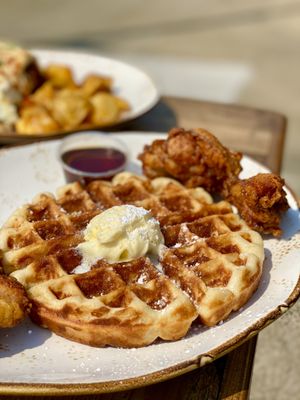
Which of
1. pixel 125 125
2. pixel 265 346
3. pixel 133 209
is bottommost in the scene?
pixel 265 346

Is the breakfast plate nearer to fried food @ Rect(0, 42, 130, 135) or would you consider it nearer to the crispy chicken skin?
fried food @ Rect(0, 42, 130, 135)

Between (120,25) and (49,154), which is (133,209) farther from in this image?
(120,25)

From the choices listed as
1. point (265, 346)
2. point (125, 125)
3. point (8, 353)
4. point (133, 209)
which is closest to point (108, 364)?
point (8, 353)

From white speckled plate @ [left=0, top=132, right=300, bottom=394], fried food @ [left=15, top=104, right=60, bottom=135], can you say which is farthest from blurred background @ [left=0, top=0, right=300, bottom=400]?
white speckled plate @ [left=0, top=132, right=300, bottom=394]

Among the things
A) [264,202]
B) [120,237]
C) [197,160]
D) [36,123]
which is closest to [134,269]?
[120,237]

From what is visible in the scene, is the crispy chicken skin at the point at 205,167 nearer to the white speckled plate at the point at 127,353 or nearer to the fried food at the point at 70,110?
the white speckled plate at the point at 127,353

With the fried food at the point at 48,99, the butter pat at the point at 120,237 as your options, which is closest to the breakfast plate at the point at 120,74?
the fried food at the point at 48,99
